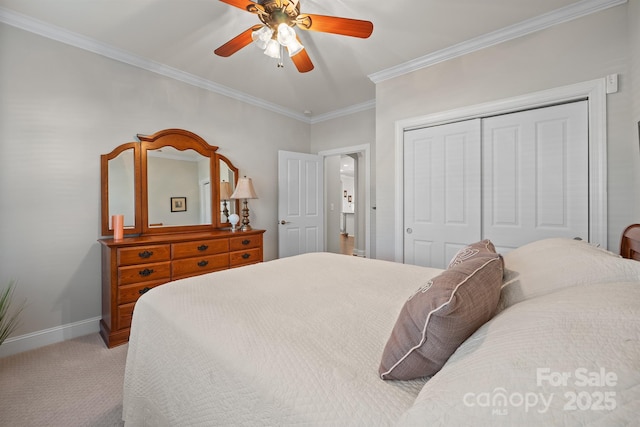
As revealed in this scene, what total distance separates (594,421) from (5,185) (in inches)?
132

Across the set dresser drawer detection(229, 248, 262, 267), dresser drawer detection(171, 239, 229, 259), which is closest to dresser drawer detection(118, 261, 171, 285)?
dresser drawer detection(171, 239, 229, 259)

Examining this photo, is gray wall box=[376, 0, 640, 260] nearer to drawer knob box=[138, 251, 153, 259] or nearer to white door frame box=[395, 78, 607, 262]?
white door frame box=[395, 78, 607, 262]

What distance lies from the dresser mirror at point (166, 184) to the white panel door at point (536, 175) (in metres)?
2.95

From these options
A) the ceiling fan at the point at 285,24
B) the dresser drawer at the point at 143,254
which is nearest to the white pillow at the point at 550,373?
the ceiling fan at the point at 285,24

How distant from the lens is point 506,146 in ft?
8.11

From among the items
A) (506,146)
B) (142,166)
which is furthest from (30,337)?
(506,146)

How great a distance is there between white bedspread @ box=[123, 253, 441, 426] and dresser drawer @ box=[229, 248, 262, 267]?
1538mm

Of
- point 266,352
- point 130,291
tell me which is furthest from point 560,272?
point 130,291

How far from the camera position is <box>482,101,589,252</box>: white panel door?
7.11ft

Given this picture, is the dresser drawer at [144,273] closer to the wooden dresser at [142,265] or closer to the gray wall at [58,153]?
the wooden dresser at [142,265]

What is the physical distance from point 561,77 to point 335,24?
1.89 m

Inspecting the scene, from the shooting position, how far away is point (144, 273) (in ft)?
8.04

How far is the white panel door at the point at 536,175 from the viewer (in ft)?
7.11

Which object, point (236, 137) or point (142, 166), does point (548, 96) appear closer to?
point (236, 137)
